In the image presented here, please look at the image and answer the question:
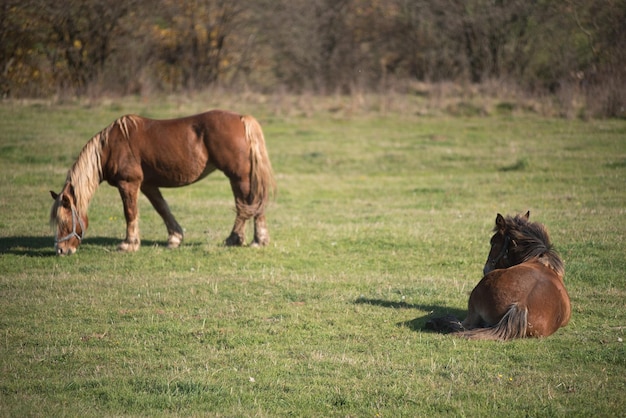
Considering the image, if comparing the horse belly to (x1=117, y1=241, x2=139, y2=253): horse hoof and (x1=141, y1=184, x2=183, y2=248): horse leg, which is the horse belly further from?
(x1=117, y1=241, x2=139, y2=253): horse hoof

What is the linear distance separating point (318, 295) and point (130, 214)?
3.89 metres

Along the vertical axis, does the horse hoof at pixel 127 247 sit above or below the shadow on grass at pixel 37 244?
above

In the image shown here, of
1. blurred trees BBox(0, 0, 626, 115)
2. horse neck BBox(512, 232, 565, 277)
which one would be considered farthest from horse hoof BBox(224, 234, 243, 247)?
blurred trees BBox(0, 0, 626, 115)

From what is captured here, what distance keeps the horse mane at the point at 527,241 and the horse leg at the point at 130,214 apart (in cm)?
587

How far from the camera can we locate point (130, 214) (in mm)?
10867

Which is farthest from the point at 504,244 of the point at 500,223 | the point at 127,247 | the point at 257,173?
the point at 127,247

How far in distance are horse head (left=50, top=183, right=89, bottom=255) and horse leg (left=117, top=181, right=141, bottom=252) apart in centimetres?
69

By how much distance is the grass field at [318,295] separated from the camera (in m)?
5.50

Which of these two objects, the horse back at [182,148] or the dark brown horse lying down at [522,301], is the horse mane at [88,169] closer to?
the horse back at [182,148]

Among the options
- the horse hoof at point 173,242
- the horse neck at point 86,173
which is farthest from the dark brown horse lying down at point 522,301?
the horse neck at point 86,173

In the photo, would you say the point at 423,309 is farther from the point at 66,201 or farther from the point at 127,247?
the point at 66,201

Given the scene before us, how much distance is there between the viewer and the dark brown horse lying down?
642cm

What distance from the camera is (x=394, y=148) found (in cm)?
1995

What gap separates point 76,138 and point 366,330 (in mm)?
14526
